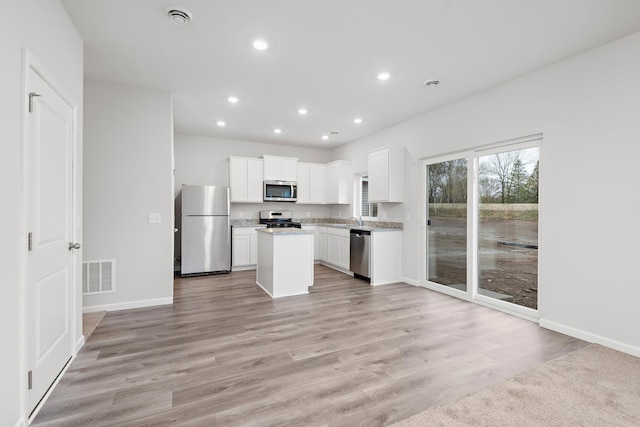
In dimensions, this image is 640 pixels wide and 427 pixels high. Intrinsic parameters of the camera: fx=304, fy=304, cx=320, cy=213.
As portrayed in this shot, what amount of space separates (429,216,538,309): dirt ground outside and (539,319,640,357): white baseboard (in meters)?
0.35

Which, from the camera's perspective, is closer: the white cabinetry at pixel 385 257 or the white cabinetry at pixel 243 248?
the white cabinetry at pixel 385 257

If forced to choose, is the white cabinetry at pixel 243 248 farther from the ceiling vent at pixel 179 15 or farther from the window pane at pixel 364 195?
the ceiling vent at pixel 179 15

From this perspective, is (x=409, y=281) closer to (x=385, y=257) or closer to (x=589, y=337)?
(x=385, y=257)

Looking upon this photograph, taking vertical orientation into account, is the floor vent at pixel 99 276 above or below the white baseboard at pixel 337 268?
above

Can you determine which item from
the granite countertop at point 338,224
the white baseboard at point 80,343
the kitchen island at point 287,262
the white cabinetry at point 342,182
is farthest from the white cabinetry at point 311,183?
the white baseboard at point 80,343

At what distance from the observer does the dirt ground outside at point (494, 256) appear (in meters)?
3.58

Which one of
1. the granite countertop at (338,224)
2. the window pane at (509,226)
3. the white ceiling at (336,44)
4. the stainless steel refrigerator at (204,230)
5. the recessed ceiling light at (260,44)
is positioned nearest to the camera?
the white ceiling at (336,44)

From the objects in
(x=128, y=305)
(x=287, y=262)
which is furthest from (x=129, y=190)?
(x=287, y=262)

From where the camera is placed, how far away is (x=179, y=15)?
2.41 meters

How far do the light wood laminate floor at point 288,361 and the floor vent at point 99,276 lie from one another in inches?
15.6

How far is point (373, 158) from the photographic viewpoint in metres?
5.51

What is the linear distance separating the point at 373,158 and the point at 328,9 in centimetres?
332

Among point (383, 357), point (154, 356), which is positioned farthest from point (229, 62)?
point (383, 357)

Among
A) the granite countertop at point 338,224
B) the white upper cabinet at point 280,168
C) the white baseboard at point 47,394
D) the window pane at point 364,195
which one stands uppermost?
the white upper cabinet at point 280,168
